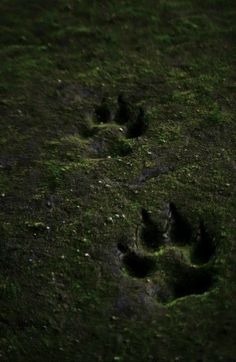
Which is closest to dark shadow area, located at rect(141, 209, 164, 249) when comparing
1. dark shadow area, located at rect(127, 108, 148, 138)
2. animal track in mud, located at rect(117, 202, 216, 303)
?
animal track in mud, located at rect(117, 202, 216, 303)

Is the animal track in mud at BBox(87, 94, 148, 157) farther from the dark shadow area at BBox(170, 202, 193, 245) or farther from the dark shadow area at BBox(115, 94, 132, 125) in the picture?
the dark shadow area at BBox(170, 202, 193, 245)

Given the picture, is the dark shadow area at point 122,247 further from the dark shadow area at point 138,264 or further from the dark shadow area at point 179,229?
the dark shadow area at point 179,229

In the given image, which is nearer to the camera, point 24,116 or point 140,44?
point 24,116

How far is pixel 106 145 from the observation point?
4344 mm

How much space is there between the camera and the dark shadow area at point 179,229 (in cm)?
380

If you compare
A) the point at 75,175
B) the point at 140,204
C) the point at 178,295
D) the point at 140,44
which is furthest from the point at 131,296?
the point at 140,44

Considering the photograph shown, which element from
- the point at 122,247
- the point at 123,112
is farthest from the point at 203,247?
the point at 123,112

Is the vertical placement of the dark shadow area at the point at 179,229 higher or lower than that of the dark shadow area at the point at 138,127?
lower

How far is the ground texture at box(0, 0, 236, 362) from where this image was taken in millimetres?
3350

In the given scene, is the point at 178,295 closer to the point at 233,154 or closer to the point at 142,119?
the point at 233,154

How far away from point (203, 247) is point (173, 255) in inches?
8.2

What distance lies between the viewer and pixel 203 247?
12.2ft

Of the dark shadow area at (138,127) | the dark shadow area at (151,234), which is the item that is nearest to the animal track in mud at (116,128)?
the dark shadow area at (138,127)

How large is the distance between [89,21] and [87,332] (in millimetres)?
3066
